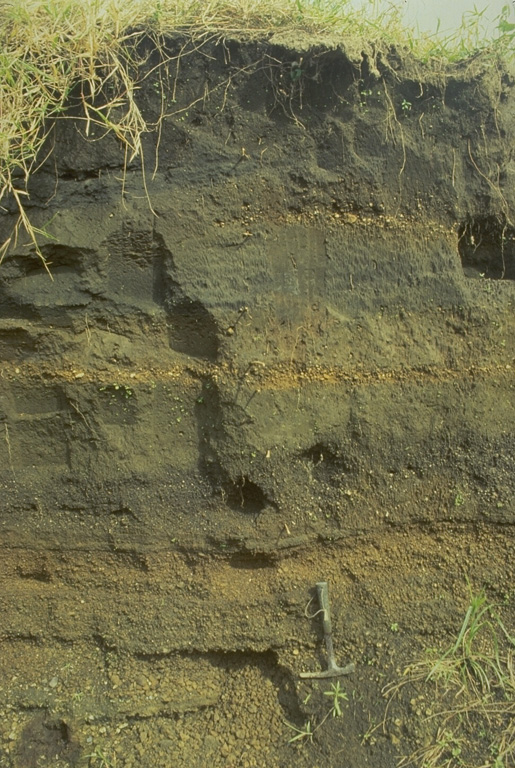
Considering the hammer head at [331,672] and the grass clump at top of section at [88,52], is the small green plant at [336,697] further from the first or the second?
the grass clump at top of section at [88,52]

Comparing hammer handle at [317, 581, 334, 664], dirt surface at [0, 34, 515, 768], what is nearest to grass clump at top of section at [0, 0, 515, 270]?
dirt surface at [0, 34, 515, 768]

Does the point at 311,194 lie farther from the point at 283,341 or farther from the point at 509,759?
the point at 509,759

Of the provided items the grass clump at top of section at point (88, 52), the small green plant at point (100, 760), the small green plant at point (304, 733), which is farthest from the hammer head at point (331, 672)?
the grass clump at top of section at point (88, 52)

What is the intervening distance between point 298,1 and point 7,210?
1492mm

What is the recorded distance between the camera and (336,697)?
228 centimetres

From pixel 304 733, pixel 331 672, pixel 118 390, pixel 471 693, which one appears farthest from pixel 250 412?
pixel 471 693

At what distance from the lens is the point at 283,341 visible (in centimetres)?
235

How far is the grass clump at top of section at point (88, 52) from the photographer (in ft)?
7.16

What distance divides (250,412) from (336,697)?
3.90 ft

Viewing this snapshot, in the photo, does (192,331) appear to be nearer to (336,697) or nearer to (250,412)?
(250,412)

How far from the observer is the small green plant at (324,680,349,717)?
226 centimetres

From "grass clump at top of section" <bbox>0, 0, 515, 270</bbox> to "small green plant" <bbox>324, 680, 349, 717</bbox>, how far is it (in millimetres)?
2092

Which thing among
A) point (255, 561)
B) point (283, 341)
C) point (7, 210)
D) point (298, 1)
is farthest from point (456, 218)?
point (7, 210)

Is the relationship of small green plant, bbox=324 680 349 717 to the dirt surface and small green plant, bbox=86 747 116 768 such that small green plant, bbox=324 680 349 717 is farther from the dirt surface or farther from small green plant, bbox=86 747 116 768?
small green plant, bbox=86 747 116 768
